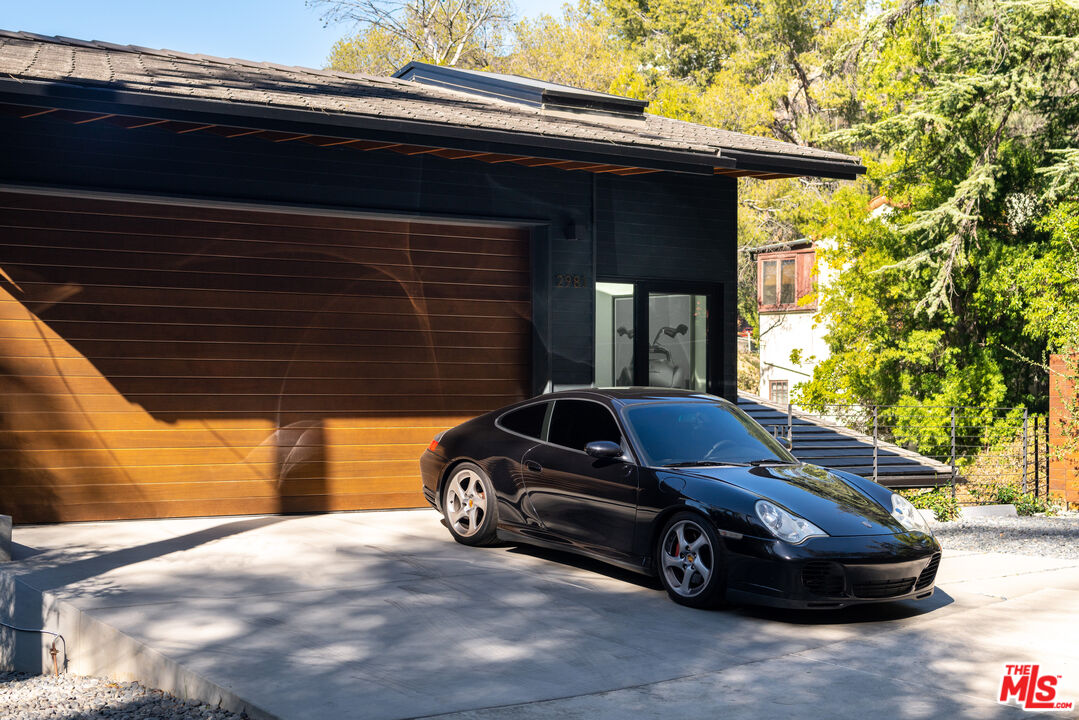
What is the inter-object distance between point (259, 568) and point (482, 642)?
256 cm

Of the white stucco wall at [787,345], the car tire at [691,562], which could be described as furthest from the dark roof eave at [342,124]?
the white stucco wall at [787,345]

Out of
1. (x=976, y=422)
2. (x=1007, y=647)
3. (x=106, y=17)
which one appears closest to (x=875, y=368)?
(x=976, y=422)

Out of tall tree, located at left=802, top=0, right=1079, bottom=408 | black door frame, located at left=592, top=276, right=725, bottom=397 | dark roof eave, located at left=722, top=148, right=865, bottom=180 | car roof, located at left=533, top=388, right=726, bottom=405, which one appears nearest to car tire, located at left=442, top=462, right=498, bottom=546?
car roof, located at left=533, top=388, right=726, bottom=405

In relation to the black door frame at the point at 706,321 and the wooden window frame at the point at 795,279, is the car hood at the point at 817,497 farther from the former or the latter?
the wooden window frame at the point at 795,279

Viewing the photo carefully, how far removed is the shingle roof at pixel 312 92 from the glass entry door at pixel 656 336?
6.21ft

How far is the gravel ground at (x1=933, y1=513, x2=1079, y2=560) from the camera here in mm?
9766

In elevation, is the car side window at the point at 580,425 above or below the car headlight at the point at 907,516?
above

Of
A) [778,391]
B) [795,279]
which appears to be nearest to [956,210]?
[795,279]

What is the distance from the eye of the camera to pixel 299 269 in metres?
10.3

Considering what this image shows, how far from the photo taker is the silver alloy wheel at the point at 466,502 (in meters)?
8.31

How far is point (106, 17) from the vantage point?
46656 mm

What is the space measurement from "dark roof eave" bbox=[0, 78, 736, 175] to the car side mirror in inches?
146

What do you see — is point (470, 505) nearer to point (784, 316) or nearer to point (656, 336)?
point (656, 336)

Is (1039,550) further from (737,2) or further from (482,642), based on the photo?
(737,2)
